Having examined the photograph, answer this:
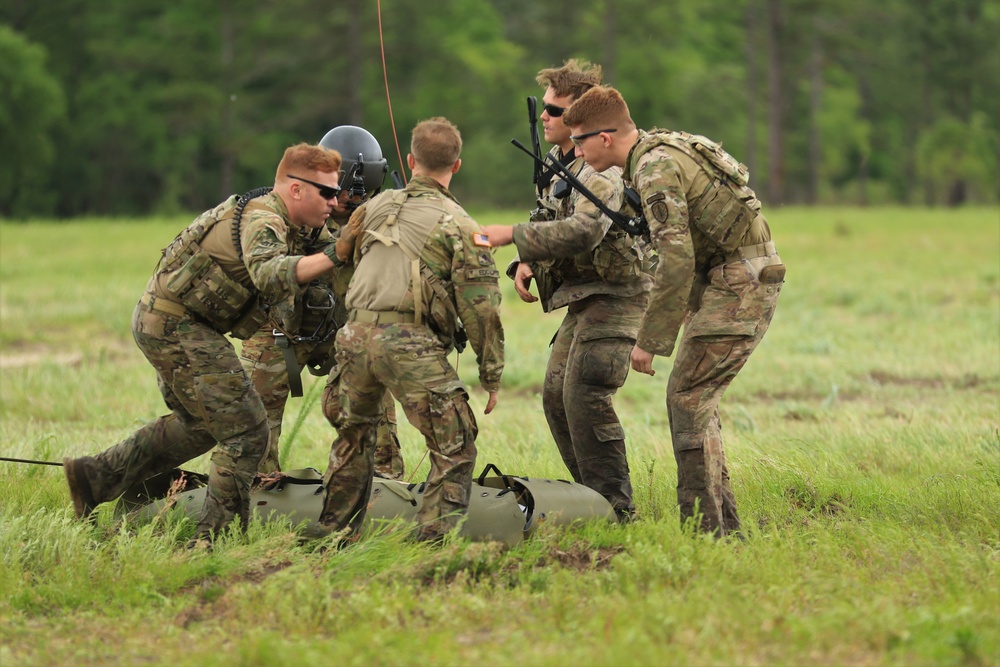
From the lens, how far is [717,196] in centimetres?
617

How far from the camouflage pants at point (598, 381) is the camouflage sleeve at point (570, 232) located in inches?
20.6

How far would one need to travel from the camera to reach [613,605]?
517 centimetres

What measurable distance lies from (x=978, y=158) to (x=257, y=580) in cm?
5444

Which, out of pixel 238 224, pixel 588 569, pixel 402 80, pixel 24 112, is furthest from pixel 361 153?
pixel 402 80

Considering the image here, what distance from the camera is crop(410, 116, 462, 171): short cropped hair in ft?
19.8

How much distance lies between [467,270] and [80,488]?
2505 mm

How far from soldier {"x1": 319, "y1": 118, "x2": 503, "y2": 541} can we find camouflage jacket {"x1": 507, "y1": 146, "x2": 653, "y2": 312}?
0.42 m

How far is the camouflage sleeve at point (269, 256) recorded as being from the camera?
19.6 feet

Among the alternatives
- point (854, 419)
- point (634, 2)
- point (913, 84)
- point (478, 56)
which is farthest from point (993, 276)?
point (913, 84)

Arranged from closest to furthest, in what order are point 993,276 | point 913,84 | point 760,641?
point 760,641 < point 993,276 < point 913,84

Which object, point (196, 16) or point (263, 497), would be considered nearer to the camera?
point (263, 497)

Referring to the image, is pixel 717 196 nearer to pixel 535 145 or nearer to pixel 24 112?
pixel 535 145

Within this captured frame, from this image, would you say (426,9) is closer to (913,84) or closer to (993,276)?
(913,84)

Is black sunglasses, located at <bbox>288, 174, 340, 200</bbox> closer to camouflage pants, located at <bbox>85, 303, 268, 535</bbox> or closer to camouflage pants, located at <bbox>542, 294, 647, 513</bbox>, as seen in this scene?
camouflage pants, located at <bbox>85, 303, 268, 535</bbox>
